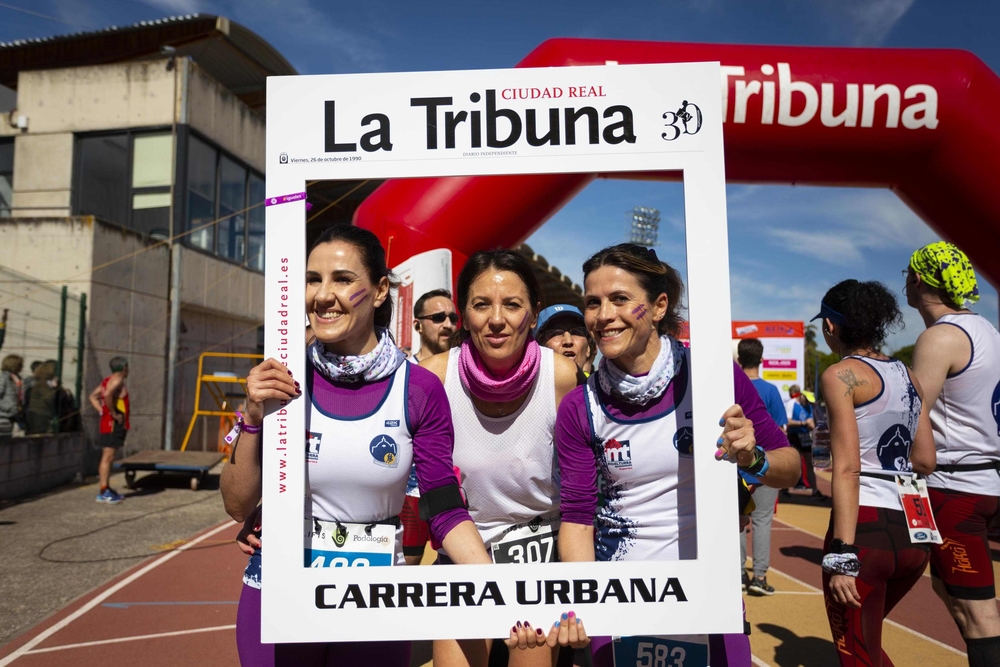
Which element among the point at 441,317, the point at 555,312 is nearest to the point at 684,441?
the point at 555,312

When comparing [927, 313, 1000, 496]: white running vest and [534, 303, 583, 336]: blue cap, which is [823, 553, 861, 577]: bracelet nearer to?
[927, 313, 1000, 496]: white running vest

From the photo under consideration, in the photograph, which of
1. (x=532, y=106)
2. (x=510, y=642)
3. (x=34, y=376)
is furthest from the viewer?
(x=34, y=376)

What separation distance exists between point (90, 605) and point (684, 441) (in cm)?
528

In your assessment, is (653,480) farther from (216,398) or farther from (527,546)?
(216,398)

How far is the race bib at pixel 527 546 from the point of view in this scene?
254 cm

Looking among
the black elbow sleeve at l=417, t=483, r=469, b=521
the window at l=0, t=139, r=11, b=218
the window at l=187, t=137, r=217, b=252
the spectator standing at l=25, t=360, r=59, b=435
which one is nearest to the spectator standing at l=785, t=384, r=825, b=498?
the black elbow sleeve at l=417, t=483, r=469, b=521

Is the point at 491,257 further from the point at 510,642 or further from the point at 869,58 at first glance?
the point at 869,58

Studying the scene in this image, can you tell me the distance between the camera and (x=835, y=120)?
6.02 m

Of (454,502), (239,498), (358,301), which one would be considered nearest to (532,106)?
(358,301)

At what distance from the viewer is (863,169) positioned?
6469 millimetres

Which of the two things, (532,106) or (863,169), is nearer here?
(532,106)

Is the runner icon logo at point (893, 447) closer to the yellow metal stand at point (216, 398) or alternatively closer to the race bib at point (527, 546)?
the race bib at point (527, 546)

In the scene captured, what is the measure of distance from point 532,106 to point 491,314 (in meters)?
0.70

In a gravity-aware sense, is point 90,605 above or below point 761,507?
below
